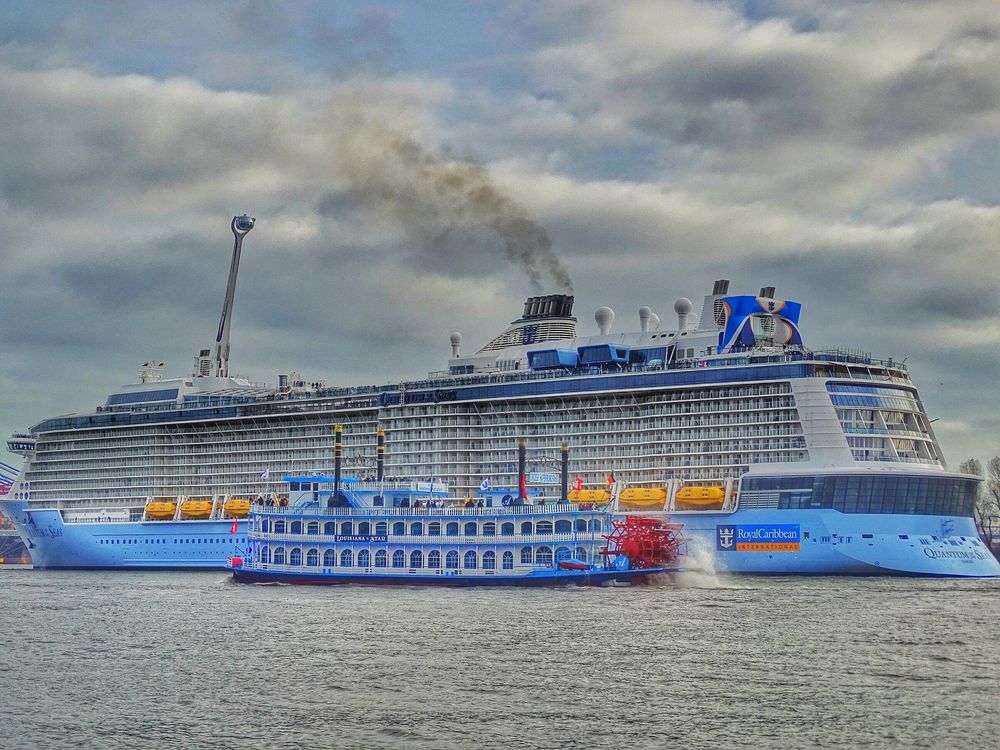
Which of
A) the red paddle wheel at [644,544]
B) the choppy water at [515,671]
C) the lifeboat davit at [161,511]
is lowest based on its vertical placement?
the choppy water at [515,671]

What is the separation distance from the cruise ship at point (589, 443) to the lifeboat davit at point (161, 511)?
7.2 inches

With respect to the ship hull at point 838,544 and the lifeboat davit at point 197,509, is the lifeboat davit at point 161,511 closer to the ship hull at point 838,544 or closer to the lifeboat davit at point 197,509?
the lifeboat davit at point 197,509

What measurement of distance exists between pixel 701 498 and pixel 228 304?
78.7 m

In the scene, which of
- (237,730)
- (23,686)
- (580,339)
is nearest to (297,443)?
(580,339)

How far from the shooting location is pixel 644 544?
103375 mm

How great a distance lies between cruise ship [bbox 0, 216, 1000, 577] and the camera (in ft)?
347

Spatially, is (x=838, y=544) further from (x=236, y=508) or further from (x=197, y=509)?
(x=197, y=509)

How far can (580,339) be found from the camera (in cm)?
13250

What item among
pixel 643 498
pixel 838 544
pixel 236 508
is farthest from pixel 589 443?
pixel 236 508

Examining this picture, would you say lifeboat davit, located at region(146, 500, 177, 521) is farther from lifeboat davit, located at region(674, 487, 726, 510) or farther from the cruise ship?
lifeboat davit, located at region(674, 487, 726, 510)

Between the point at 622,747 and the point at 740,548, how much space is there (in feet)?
210

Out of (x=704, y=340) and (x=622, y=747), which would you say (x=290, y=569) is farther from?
(x=622, y=747)

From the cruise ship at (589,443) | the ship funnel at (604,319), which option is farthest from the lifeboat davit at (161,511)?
the ship funnel at (604,319)

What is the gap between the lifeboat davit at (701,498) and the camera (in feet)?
361
